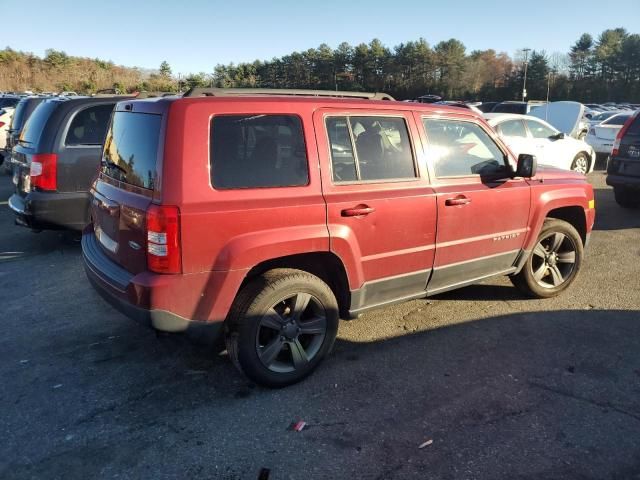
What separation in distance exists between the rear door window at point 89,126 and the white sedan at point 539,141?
716cm

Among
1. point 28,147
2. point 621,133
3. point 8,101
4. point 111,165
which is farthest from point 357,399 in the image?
point 8,101

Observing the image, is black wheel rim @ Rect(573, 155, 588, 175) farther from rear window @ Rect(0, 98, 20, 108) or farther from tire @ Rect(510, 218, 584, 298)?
rear window @ Rect(0, 98, 20, 108)

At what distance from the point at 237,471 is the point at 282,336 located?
0.96m

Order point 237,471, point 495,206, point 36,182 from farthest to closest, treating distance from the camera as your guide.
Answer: point 36,182, point 495,206, point 237,471

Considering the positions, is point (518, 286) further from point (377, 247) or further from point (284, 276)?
point (284, 276)

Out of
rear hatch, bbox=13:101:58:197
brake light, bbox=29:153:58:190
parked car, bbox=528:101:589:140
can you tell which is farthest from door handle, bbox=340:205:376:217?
parked car, bbox=528:101:589:140

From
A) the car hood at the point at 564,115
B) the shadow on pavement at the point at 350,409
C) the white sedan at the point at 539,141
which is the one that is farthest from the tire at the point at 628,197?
the car hood at the point at 564,115

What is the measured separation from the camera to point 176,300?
2939mm

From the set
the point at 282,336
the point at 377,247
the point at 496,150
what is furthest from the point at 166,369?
the point at 496,150

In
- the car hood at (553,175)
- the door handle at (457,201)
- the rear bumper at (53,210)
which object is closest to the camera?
the door handle at (457,201)

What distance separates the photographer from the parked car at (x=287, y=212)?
2.94 m

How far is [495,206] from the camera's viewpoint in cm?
422

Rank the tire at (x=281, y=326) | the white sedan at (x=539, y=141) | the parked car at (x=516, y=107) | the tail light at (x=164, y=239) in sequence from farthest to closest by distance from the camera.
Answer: the parked car at (x=516, y=107) → the white sedan at (x=539, y=141) → the tire at (x=281, y=326) → the tail light at (x=164, y=239)

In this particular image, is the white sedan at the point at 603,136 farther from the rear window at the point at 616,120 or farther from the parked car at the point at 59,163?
the parked car at the point at 59,163
